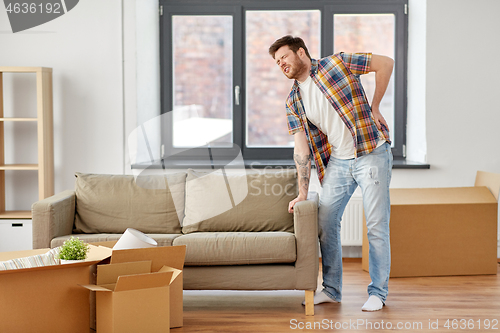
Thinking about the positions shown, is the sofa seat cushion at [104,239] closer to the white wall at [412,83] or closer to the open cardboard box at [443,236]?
the white wall at [412,83]

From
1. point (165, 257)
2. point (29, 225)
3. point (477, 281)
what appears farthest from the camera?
point (29, 225)

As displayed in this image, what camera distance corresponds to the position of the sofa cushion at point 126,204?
291cm

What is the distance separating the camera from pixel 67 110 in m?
3.85

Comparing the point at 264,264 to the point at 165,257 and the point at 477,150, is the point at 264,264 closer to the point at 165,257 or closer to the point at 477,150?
the point at 165,257

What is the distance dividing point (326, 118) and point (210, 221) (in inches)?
35.4

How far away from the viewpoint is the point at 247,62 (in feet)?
13.6

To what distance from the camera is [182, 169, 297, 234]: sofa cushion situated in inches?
113

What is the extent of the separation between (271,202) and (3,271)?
1462 mm

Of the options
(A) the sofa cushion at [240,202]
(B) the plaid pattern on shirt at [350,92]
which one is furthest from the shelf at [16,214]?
(B) the plaid pattern on shirt at [350,92]

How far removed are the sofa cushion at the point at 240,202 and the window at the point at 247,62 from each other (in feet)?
3.72

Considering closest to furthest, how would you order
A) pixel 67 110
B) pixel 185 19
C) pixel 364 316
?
pixel 364 316 → pixel 67 110 → pixel 185 19

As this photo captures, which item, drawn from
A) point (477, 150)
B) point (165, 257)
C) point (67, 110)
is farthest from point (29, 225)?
point (477, 150)

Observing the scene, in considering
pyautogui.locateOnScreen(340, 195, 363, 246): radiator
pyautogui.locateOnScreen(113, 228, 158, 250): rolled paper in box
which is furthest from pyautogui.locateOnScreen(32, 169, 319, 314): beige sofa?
pyautogui.locateOnScreen(340, 195, 363, 246): radiator

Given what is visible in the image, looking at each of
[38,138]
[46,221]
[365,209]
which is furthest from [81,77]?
[365,209]
